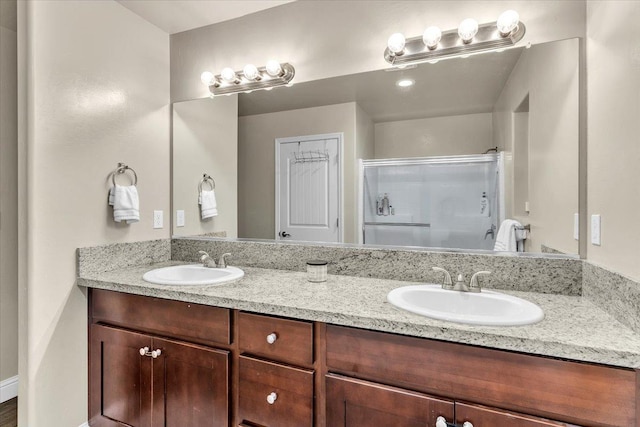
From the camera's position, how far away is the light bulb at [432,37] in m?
1.52

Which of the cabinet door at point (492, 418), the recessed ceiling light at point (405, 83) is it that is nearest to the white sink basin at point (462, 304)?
the cabinet door at point (492, 418)

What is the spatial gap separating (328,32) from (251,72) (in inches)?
19.4

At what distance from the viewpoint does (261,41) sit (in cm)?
198

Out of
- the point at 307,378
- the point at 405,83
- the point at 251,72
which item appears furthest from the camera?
the point at 251,72

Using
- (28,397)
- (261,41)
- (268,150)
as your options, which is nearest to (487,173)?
(268,150)

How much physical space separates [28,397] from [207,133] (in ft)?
5.54

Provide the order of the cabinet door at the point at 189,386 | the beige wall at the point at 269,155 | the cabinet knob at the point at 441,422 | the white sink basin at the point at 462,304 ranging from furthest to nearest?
the beige wall at the point at 269,155, the cabinet door at the point at 189,386, the white sink basin at the point at 462,304, the cabinet knob at the point at 441,422

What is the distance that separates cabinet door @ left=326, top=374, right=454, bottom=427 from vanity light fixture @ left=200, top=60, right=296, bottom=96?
158 cm

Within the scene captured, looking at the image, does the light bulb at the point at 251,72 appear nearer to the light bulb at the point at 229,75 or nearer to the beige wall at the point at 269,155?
the light bulb at the point at 229,75

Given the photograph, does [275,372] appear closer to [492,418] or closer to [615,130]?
[492,418]

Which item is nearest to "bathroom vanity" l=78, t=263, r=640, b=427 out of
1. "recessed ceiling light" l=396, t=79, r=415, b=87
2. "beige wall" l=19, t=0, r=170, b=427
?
"beige wall" l=19, t=0, r=170, b=427

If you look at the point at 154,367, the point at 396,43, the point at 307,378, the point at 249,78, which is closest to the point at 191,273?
the point at 154,367

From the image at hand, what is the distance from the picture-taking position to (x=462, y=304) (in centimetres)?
137

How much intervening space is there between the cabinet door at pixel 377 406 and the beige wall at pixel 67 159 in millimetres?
1436
